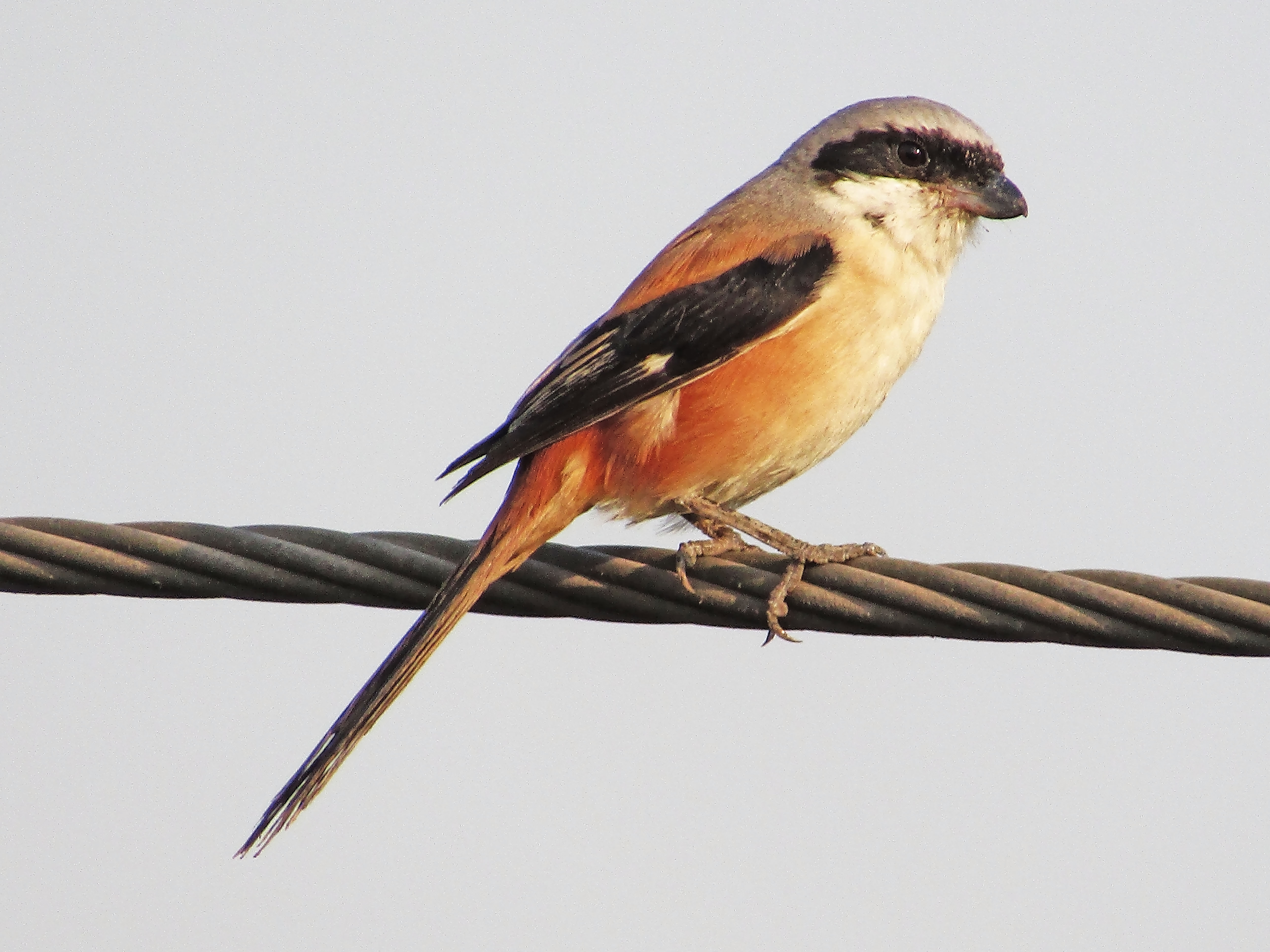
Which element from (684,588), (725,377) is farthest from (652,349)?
(684,588)

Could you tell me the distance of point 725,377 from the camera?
4105 millimetres

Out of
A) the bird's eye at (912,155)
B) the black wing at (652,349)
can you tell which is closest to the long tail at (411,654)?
the black wing at (652,349)

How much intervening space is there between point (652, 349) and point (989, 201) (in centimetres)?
134

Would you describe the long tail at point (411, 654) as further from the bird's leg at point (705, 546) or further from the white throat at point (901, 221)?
the white throat at point (901, 221)

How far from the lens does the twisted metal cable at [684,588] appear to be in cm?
272

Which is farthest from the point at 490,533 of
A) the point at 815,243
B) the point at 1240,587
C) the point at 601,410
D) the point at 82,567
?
the point at 1240,587

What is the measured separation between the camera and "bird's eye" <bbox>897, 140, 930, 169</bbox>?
474 cm

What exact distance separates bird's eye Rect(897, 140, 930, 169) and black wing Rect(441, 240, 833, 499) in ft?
1.96

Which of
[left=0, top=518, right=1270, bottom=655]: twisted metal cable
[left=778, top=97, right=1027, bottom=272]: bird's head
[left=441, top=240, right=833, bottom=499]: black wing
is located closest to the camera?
[left=0, top=518, right=1270, bottom=655]: twisted metal cable

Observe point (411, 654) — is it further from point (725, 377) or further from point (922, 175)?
point (922, 175)

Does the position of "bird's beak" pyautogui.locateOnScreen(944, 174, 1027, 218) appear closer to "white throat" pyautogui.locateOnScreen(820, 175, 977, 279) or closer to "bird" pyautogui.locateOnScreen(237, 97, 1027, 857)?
"white throat" pyautogui.locateOnScreen(820, 175, 977, 279)

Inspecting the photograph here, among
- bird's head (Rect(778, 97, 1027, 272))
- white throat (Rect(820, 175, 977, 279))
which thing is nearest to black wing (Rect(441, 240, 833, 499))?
white throat (Rect(820, 175, 977, 279))

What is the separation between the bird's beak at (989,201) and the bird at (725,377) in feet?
0.61

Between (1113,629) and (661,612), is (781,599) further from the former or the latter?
(1113,629)
